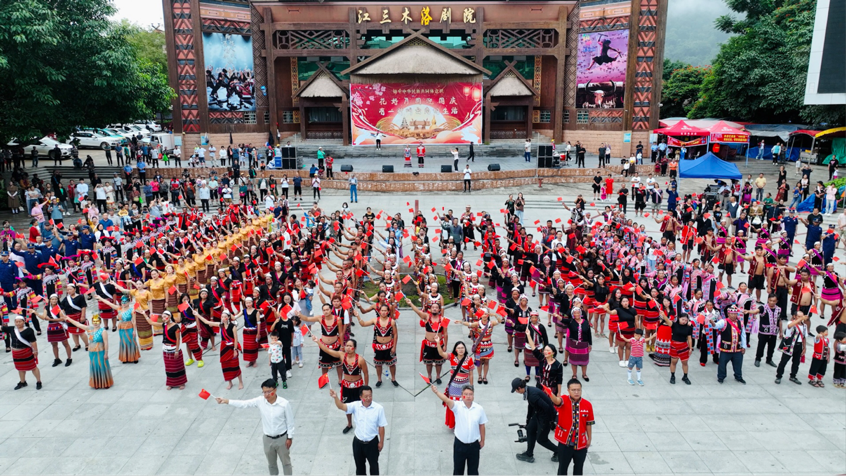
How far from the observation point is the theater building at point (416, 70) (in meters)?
37.9

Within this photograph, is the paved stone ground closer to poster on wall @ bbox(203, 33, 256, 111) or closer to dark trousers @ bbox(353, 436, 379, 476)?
dark trousers @ bbox(353, 436, 379, 476)

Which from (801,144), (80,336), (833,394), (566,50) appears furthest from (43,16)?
(801,144)

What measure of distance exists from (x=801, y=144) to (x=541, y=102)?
18.8m

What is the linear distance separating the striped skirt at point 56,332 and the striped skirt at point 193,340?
Result: 7.88 ft

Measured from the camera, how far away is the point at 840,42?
24766 mm

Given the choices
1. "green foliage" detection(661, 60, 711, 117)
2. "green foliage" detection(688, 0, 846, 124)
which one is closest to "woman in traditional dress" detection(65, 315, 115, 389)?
"green foliage" detection(688, 0, 846, 124)

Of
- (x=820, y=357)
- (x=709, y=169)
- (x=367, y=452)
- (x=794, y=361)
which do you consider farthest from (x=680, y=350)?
(x=709, y=169)

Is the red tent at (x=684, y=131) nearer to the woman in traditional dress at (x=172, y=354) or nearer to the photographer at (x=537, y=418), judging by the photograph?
the photographer at (x=537, y=418)

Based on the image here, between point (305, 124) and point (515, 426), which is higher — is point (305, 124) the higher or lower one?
the higher one

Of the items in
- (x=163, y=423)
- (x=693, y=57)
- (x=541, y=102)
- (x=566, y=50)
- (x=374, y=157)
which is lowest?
(x=163, y=423)

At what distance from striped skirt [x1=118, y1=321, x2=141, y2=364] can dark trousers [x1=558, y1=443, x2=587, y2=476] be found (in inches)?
329

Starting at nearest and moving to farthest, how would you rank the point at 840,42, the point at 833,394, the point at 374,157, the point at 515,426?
the point at 515,426
the point at 833,394
the point at 840,42
the point at 374,157

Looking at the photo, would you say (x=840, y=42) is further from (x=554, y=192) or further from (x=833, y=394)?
(x=833, y=394)

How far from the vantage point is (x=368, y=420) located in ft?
22.4
